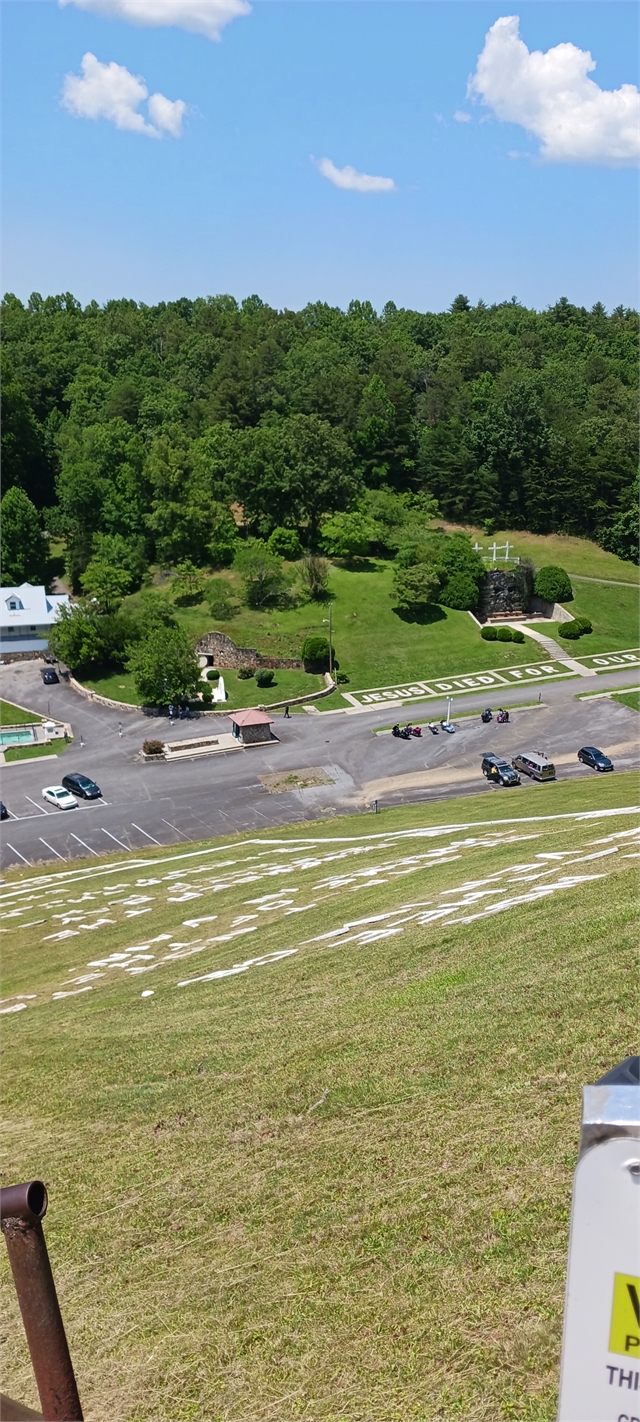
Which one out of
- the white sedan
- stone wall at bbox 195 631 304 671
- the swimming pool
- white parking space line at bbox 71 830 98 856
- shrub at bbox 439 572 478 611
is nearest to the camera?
white parking space line at bbox 71 830 98 856

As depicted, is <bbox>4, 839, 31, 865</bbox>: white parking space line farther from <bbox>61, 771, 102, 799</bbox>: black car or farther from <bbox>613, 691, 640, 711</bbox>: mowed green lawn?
<bbox>613, 691, 640, 711</bbox>: mowed green lawn

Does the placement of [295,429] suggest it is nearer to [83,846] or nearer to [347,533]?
[347,533]

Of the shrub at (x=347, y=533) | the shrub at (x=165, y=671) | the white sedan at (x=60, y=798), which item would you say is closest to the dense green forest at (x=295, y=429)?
the shrub at (x=347, y=533)

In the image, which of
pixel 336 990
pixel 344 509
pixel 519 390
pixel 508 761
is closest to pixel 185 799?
pixel 508 761

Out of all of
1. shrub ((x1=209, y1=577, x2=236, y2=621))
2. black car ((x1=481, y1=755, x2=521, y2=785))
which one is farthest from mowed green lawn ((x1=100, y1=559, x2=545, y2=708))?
black car ((x1=481, y1=755, x2=521, y2=785))

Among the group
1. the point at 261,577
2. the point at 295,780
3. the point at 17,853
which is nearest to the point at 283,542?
the point at 261,577

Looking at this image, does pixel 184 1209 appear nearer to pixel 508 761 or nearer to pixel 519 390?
pixel 508 761

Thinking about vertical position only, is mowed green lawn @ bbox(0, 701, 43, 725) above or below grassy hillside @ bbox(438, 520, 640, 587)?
below
